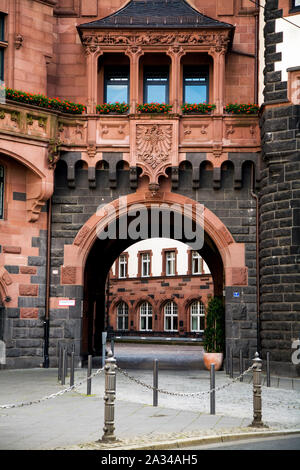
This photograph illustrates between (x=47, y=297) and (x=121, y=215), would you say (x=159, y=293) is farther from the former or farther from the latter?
(x=47, y=297)

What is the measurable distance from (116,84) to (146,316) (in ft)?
95.3

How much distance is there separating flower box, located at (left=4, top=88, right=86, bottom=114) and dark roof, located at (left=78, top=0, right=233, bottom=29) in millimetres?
2166

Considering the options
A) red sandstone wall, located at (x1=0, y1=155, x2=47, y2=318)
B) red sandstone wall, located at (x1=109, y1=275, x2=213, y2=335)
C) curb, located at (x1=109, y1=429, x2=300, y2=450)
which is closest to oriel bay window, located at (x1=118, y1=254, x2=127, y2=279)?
red sandstone wall, located at (x1=109, y1=275, x2=213, y2=335)

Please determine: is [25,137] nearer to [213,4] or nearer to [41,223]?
[41,223]

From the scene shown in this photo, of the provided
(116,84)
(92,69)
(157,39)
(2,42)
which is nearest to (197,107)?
(157,39)

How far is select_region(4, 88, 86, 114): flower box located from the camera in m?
20.8

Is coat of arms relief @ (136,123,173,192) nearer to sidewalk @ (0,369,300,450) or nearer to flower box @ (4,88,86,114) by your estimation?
flower box @ (4,88,86,114)

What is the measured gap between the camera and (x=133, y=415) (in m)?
11.8

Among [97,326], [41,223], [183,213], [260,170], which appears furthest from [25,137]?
[97,326]

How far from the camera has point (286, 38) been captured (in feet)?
67.9

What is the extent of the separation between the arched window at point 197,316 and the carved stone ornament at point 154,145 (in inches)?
1042

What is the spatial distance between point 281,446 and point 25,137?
13.4m

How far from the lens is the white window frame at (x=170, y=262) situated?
164 ft
